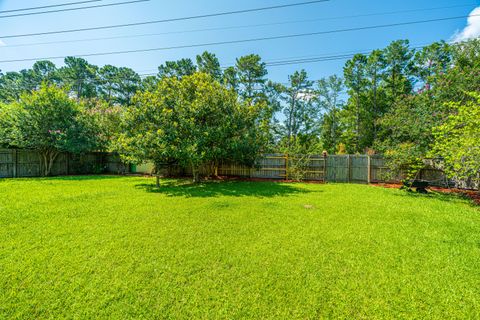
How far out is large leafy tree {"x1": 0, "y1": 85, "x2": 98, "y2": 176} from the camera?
1127 centimetres

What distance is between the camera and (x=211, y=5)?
7.82 meters

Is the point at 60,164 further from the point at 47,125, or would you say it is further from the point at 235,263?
the point at 235,263

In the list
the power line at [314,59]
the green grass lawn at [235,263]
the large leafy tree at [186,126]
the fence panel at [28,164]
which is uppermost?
the power line at [314,59]

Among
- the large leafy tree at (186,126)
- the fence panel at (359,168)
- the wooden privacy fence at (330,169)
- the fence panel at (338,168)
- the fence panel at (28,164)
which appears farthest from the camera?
the fence panel at (28,164)

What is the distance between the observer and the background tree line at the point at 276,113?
26.9 ft

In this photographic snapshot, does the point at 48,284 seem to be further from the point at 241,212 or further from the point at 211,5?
the point at 211,5

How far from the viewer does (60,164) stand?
1359cm

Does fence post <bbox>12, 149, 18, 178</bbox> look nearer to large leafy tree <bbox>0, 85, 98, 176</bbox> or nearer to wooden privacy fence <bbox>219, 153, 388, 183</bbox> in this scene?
large leafy tree <bbox>0, 85, 98, 176</bbox>

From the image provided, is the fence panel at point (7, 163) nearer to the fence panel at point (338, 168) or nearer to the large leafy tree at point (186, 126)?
the large leafy tree at point (186, 126)

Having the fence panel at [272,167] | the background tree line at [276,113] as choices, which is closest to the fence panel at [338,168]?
the background tree line at [276,113]

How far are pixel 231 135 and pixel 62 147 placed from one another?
10.6m

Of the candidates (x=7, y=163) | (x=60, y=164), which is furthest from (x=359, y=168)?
(x=7, y=163)

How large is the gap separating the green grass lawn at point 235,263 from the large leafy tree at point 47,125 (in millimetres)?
8985

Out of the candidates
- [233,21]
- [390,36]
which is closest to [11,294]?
[233,21]
